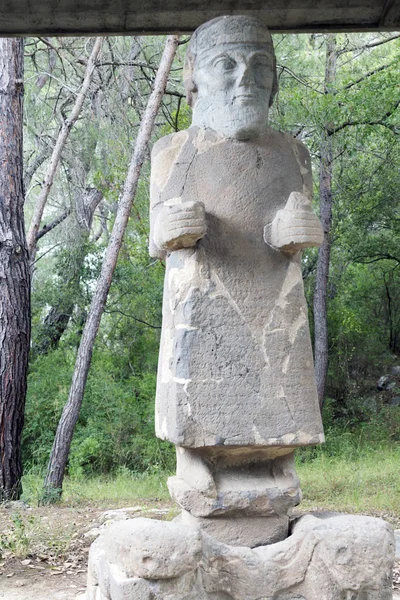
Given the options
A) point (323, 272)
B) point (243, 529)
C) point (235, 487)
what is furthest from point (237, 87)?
point (323, 272)

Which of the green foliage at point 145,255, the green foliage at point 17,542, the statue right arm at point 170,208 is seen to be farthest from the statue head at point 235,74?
the green foliage at point 145,255

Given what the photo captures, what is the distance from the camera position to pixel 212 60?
332 cm

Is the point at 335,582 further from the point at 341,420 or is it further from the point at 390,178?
the point at 341,420

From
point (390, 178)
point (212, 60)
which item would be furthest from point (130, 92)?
point (212, 60)

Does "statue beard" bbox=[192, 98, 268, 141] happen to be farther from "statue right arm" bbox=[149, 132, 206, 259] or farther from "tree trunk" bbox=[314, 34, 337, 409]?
"tree trunk" bbox=[314, 34, 337, 409]

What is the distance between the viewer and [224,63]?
3.29 m

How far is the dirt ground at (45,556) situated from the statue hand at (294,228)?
2291 millimetres

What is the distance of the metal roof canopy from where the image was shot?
3.77 metres

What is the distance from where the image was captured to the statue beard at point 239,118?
3293mm

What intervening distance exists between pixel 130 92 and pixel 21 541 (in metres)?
6.25

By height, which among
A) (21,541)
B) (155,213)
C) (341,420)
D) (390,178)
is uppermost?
(390,178)

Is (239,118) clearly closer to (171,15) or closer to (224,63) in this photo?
(224,63)

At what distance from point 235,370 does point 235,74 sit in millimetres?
1409

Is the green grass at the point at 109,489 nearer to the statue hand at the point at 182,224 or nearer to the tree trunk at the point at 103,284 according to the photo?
the tree trunk at the point at 103,284
